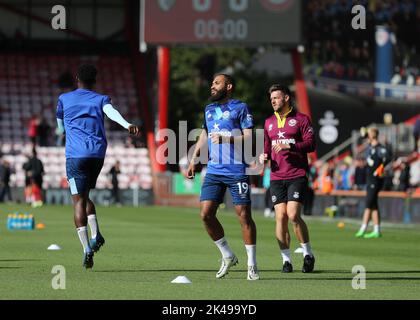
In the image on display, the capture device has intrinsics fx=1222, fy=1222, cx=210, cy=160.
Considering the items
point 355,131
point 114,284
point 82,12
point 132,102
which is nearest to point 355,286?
point 114,284

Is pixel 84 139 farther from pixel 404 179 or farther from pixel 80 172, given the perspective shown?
→ pixel 404 179

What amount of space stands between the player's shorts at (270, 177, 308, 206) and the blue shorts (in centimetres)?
134

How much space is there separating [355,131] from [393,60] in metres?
3.89

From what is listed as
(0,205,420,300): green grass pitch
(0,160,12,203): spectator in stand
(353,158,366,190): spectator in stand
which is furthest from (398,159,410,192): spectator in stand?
(0,160,12,203): spectator in stand

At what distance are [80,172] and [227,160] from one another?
189 cm

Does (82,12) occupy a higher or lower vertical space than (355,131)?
higher

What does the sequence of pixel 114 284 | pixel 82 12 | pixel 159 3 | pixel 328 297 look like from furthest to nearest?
pixel 82 12 → pixel 159 3 → pixel 114 284 → pixel 328 297

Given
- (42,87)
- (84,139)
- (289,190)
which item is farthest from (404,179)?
(42,87)

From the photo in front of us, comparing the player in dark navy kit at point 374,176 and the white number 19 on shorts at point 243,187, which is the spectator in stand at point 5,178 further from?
the white number 19 on shorts at point 243,187

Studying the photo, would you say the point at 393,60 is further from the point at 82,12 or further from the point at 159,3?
the point at 82,12

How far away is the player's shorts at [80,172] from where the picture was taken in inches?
572

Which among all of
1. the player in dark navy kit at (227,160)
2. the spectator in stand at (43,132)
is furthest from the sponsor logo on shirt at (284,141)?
the spectator in stand at (43,132)

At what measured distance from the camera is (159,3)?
4338 cm

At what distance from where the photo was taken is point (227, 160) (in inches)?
543
